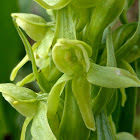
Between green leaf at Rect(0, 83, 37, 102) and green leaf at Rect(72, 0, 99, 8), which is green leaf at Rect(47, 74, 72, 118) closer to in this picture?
green leaf at Rect(0, 83, 37, 102)

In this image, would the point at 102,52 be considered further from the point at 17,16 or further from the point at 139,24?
the point at 17,16

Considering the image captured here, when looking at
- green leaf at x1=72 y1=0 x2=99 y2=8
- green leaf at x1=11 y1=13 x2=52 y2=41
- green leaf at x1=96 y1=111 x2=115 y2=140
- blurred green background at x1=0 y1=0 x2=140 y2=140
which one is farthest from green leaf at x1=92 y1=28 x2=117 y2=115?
blurred green background at x1=0 y1=0 x2=140 y2=140

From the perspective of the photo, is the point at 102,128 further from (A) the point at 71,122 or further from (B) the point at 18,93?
(B) the point at 18,93

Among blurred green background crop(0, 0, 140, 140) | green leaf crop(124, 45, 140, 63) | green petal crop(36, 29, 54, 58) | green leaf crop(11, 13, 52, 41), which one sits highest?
green leaf crop(11, 13, 52, 41)

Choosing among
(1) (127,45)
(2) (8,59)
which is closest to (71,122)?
(1) (127,45)

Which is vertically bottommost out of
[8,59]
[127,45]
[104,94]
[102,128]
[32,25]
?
[8,59]

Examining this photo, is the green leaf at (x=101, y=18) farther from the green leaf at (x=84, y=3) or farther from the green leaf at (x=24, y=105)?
the green leaf at (x=24, y=105)
